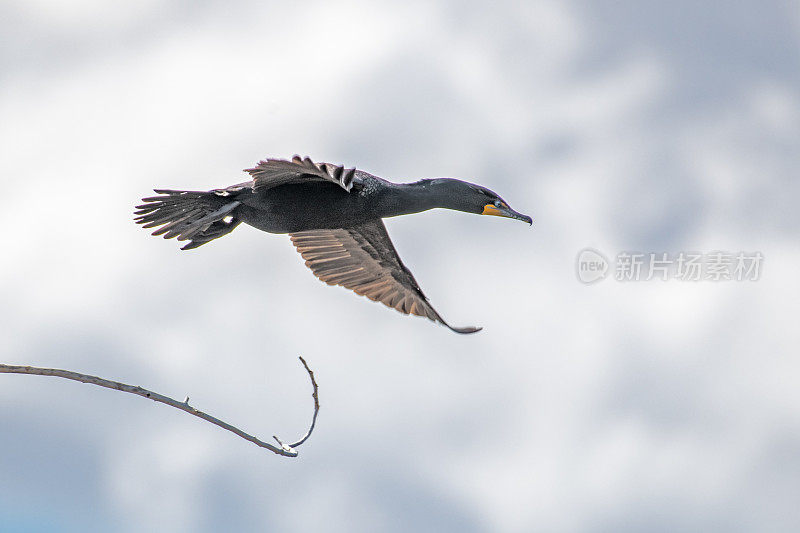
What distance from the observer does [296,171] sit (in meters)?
7.37

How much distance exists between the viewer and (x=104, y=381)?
560 cm

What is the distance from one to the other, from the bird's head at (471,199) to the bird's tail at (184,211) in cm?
217

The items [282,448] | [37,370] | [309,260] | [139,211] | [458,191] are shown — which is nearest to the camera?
[37,370]

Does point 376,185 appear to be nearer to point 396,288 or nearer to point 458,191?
point 458,191

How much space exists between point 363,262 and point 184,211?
296 centimetres

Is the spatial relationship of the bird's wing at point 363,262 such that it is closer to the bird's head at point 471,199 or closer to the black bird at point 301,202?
the black bird at point 301,202

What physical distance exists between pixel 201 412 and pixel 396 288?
5.03 m

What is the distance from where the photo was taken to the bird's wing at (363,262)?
10.6 metres

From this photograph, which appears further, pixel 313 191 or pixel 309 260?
pixel 309 260

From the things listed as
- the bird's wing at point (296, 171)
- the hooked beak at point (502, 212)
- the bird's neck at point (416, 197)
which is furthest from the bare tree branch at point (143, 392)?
the hooked beak at point (502, 212)

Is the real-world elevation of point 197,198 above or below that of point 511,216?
below

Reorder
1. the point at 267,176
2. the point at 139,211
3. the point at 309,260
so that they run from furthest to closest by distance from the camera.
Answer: the point at 309,260 → the point at 139,211 → the point at 267,176

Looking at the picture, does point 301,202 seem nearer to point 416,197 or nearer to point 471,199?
point 416,197

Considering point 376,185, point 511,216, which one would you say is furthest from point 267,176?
point 511,216
